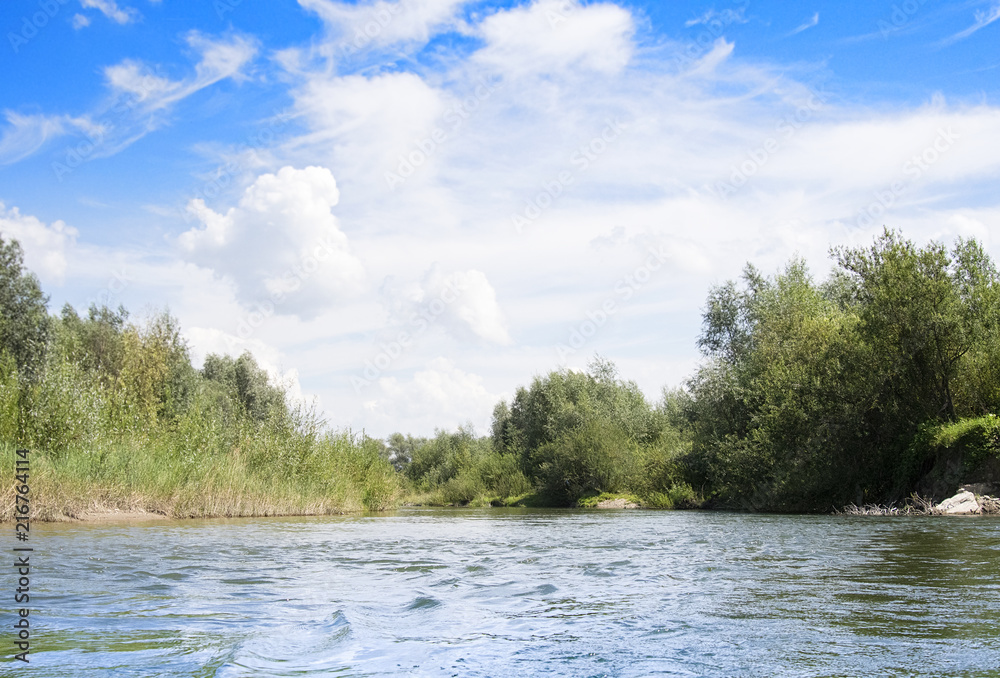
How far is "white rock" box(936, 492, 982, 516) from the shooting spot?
24016 millimetres

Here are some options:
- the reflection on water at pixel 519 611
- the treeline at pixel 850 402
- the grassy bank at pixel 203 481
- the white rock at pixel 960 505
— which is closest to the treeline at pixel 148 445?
the grassy bank at pixel 203 481

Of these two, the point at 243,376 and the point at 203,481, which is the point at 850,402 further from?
the point at 243,376

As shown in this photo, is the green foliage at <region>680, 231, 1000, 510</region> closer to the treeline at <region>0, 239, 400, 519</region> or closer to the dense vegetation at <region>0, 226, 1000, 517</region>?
the dense vegetation at <region>0, 226, 1000, 517</region>

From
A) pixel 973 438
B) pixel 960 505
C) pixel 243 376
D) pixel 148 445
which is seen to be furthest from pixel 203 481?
pixel 243 376

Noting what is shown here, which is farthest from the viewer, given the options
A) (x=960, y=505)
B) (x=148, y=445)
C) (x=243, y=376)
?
(x=243, y=376)

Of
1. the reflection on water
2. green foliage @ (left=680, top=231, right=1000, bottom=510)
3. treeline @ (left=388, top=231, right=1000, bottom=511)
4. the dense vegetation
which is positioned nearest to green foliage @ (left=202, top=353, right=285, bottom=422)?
the dense vegetation

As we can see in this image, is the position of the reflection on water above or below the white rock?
→ above

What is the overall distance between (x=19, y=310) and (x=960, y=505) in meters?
52.4

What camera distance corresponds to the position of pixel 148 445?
25.8m

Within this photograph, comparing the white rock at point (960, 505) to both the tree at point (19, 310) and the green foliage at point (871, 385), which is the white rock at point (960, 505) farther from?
the tree at point (19, 310)

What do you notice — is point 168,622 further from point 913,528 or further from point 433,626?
point 913,528

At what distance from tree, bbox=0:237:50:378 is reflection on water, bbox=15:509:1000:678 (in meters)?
39.7

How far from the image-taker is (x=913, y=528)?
18.1m

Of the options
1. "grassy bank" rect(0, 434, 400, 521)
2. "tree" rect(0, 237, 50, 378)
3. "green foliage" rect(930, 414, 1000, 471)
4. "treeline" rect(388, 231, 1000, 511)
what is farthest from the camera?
"tree" rect(0, 237, 50, 378)
